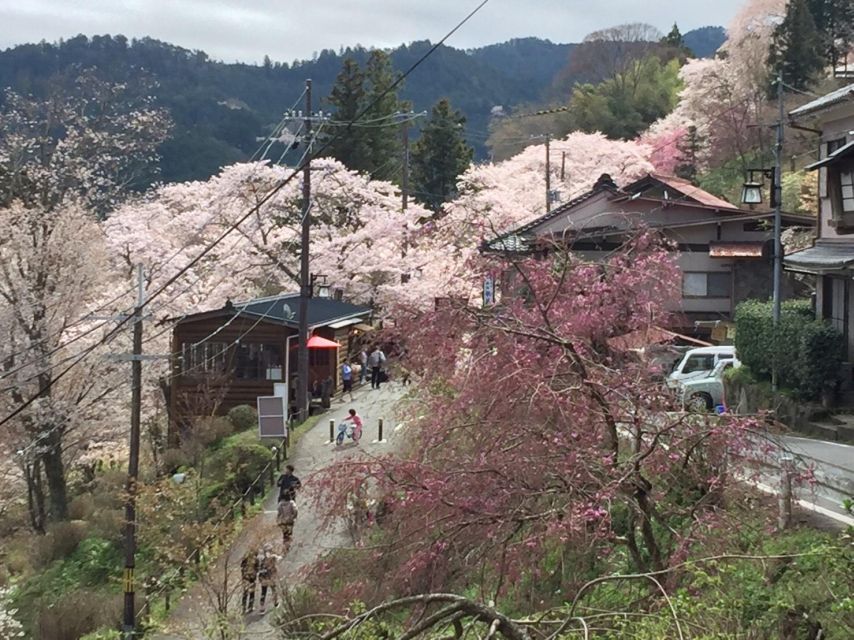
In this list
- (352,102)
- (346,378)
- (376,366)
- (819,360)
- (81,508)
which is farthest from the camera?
(352,102)

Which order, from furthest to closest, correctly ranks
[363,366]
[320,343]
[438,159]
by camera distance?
[438,159]
[363,366]
[320,343]

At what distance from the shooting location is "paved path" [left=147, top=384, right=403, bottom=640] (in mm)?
11805

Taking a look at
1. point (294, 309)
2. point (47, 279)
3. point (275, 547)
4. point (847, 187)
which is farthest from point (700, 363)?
point (47, 279)

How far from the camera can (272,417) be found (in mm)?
21484

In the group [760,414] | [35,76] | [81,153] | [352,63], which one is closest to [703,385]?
[760,414]

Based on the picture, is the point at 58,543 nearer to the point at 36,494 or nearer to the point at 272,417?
the point at 36,494

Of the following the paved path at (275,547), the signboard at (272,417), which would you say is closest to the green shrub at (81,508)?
the signboard at (272,417)

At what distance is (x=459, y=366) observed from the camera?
911 centimetres

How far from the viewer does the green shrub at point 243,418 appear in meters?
26.0

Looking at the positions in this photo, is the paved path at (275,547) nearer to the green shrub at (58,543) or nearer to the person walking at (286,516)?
the person walking at (286,516)

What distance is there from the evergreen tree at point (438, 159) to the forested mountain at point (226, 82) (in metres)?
32.3

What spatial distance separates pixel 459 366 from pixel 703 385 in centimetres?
1306

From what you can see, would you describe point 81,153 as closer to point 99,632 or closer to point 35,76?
point 99,632

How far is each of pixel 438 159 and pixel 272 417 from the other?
121ft
